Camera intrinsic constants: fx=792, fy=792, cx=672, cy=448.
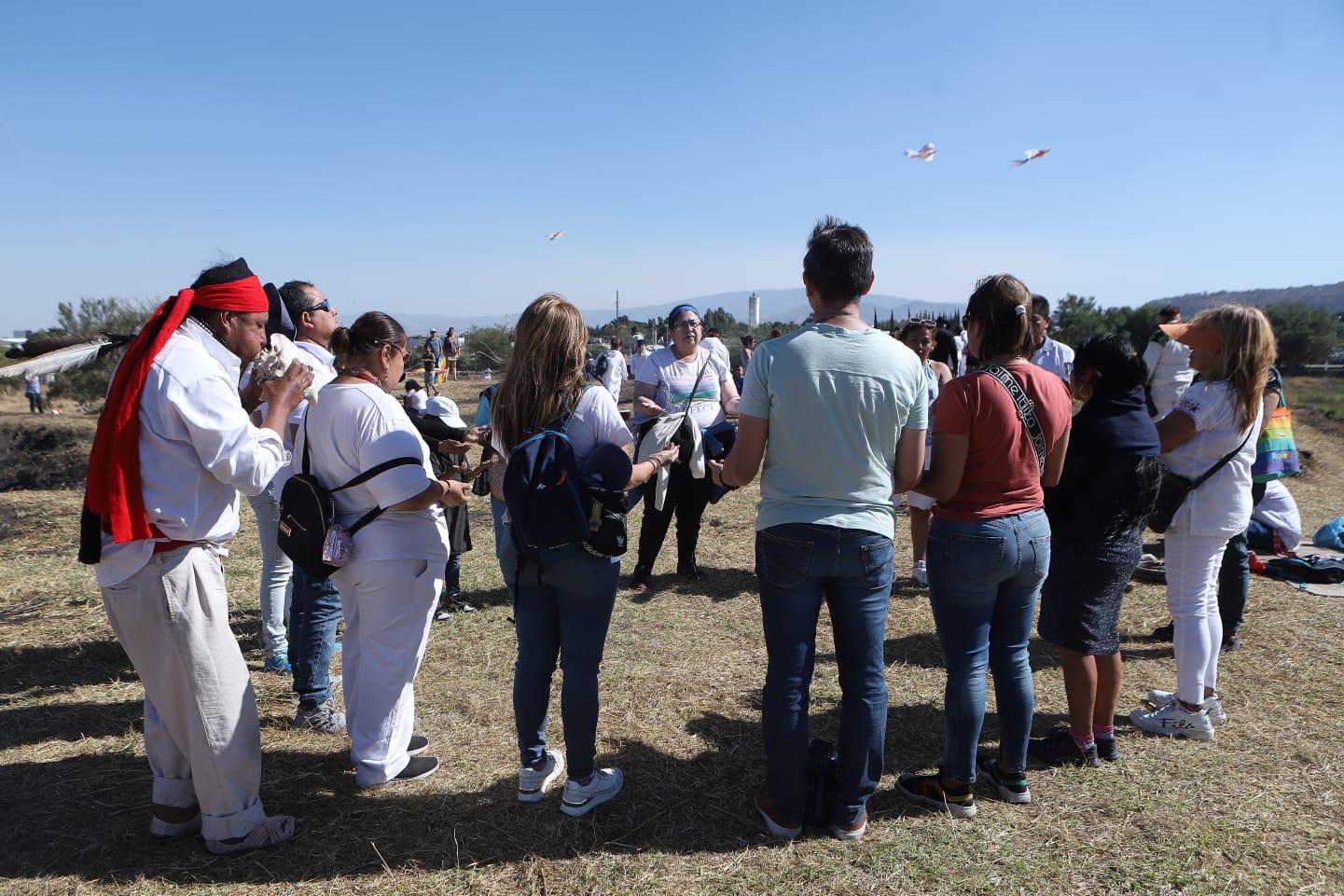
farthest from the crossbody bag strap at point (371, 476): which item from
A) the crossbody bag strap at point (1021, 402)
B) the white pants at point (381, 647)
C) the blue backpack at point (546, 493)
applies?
the crossbody bag strap at point (1021, 402)

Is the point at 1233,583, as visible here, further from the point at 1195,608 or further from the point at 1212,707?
the point at 1195,608

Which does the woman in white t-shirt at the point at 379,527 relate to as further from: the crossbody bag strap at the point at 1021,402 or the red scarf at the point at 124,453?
the crossbody bag strap at the point at 1021,402

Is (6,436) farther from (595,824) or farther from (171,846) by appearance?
(595,824)

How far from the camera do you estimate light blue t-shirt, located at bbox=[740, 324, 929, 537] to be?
8.59ft

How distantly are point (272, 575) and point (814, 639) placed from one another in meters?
3.01

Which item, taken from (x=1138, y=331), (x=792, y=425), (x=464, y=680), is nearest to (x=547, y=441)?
(x=792, y=425)

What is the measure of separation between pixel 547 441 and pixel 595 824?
4.98ft

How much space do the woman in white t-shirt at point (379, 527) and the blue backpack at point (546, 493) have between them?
1.66 feet

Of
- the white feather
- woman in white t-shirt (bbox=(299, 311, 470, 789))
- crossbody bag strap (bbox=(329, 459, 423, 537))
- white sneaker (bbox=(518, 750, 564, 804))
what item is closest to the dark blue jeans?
white sneaker (bbox=(518, 750, 564, 804))

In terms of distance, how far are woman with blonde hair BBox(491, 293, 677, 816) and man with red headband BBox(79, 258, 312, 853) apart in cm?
83

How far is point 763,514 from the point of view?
279 cm

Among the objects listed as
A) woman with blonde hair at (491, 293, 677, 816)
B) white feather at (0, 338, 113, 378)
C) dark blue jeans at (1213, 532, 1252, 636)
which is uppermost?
white feather at (0, 338, 113, 378)

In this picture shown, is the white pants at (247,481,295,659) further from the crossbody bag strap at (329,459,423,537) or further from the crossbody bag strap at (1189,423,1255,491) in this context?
the crossbody bag strap at (1189,423,1255,491)

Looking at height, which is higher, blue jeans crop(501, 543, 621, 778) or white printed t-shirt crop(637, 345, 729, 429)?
white printed t-shirt crop(637, 345, 729, 429)
